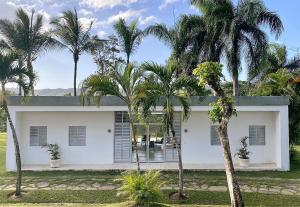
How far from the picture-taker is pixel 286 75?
63.5 ft

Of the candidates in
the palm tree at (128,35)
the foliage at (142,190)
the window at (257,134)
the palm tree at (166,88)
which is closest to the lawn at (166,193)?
the foliage at (142,190)

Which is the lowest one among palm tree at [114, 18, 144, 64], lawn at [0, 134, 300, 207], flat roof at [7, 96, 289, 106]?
lawn at [0, 134, 300, 207]

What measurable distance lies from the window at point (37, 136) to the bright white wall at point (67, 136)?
0.15 m

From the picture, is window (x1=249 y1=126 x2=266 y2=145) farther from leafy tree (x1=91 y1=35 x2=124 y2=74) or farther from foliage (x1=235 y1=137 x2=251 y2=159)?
leafy tree (x1=91 y1=35 x2=124 y2=74)

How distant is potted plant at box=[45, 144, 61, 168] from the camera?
17250 millimetres

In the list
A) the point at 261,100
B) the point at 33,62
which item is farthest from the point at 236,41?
the point at 33,62

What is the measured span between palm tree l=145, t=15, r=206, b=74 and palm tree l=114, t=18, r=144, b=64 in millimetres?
733

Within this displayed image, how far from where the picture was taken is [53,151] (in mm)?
17641

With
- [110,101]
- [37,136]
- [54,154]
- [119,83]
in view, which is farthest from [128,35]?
[119,83]

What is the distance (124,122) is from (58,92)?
18.7 m

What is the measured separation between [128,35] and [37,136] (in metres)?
8.39

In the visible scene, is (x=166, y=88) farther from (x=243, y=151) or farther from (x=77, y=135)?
(x=77, y=135)

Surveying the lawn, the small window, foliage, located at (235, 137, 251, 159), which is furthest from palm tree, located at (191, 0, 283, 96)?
the small window

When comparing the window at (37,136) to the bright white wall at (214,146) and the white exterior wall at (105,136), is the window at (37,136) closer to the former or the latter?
the white exterior wall at (105,136)
